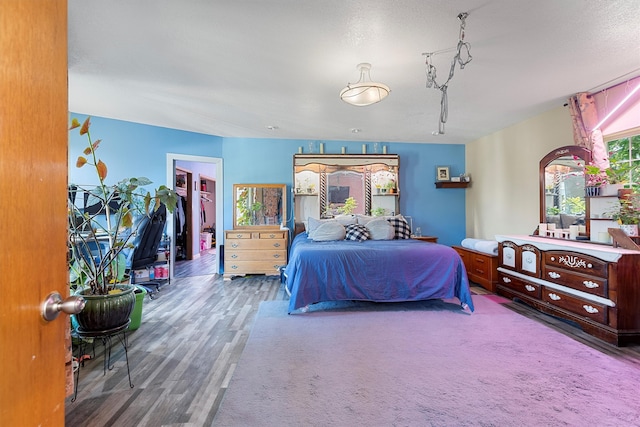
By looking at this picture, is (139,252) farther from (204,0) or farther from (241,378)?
(204,0)

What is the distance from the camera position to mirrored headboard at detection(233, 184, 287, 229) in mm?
5129

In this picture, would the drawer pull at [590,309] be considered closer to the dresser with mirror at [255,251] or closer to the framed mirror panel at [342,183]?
the framed mirror panel at [342,183]

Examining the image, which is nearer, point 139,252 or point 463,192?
point 139,252

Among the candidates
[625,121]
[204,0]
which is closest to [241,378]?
[204,0]

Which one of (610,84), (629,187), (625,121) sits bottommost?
(629,187)

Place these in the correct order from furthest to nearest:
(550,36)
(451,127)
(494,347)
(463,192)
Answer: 1. (463,192)
2. (451,127)
3. (494,347)
4. (550,36)

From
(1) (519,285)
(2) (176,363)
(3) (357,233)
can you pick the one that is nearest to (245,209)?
(3) (357,233)

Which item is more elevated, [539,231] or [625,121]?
[625,121]

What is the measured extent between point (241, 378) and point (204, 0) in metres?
2.48

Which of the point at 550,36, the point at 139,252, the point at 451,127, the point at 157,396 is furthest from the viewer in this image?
the point at 451,127

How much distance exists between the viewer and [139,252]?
3.62m

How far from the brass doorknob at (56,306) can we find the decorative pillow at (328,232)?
11.1 ft

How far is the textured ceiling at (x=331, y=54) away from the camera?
189 cm

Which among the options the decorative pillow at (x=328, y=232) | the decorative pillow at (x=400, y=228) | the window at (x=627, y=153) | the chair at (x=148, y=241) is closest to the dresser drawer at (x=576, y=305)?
the window at (x=627, y=153)
